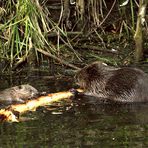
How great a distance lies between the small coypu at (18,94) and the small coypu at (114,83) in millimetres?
788

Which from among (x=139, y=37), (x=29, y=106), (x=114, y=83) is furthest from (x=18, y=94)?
(x=139, y=37)

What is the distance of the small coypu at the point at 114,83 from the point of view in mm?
7879

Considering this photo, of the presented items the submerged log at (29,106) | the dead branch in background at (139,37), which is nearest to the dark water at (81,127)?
the submerged log at (29,106)

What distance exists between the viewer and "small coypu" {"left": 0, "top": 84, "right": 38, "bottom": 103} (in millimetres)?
8117

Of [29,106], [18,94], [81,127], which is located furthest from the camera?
[18,94]

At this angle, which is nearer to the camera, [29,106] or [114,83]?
[29,106]

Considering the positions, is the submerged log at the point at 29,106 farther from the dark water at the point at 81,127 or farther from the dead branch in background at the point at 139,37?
the dead branch in background at the point at 139,37

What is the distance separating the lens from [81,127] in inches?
268

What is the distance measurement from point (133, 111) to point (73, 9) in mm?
4341

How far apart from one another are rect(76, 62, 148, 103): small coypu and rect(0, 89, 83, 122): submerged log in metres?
0.43

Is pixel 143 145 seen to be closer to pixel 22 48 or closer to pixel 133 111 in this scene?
pixel 133 111

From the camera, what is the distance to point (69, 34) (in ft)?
35.3

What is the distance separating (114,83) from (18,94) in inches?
47.3

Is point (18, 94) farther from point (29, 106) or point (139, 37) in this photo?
point (139, 37)
